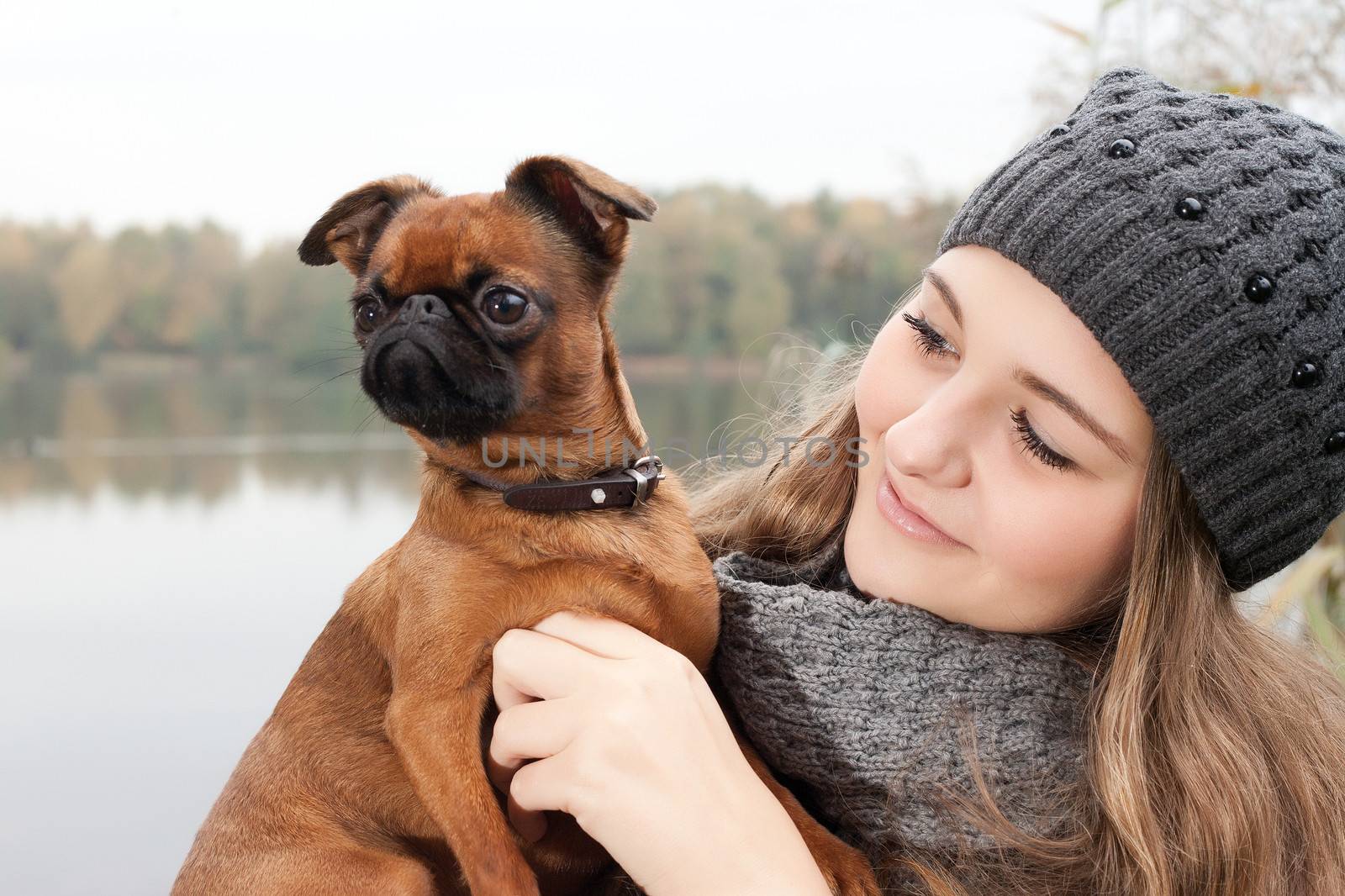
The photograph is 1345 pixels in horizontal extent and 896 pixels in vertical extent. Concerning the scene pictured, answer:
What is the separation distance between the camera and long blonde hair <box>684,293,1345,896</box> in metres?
1.08

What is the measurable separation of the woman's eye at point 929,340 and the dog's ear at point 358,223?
0.65 metres

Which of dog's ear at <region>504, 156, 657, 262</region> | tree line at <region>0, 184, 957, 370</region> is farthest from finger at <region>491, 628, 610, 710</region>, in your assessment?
tree line at <region>0, 184, 957, 370</region>

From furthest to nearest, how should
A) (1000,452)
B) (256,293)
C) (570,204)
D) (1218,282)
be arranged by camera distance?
(256,293) → (570,204) → (1000,452) → (1218,282)

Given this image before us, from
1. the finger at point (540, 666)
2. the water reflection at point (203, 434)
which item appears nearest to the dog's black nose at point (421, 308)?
the finger at point (540, 666)

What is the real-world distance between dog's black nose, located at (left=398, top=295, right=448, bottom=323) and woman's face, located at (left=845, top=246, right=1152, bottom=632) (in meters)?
0.53

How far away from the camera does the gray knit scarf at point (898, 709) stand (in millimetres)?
1162

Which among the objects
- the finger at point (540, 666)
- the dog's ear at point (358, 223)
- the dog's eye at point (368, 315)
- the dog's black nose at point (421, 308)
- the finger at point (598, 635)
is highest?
the dog's ear at point (358, 223)

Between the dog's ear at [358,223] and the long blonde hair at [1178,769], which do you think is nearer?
the long blonde hair at [1178,769]

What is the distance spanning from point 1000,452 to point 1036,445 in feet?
0.13

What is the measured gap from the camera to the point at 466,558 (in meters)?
1.13

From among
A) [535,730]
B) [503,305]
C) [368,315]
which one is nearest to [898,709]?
[535,730]

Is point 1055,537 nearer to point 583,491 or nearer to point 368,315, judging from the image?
point 583,491

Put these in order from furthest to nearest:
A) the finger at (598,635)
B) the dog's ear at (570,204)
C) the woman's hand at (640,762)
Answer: the dog's ear at (570,204) → the finger at (598,635) → the woman's hand at (640,762)

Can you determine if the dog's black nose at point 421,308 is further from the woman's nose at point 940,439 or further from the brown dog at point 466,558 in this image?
the woman's nose at point 940,439
